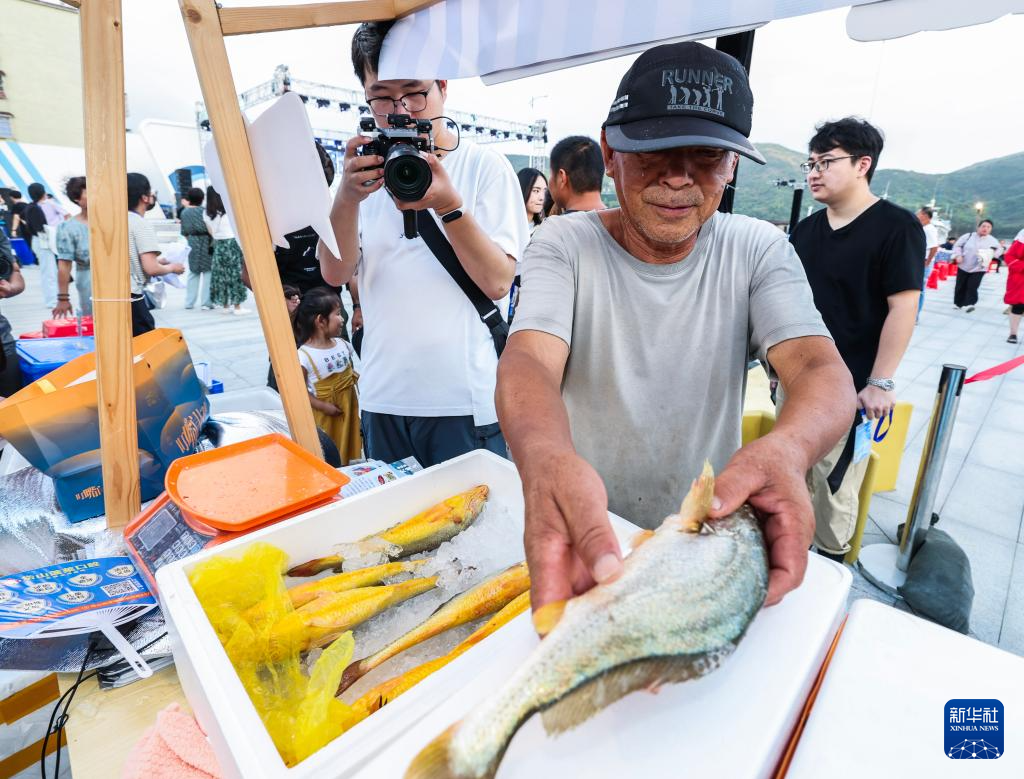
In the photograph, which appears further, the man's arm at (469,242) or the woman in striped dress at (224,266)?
the woman in striped dress at (224,266)

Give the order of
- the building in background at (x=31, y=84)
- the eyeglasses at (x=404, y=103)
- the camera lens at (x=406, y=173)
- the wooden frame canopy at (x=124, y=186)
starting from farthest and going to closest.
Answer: the building in background at (x=31, y=84) < the eyeglasses at (x=404, y=103) < the camera lens at (x=406, y=173) < the wooden frame canopy at (x=124, y=186)

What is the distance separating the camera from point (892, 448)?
374 cm

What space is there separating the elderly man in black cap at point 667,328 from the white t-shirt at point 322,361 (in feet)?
7.26

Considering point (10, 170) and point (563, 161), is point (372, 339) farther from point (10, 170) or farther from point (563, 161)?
point (10, 170)

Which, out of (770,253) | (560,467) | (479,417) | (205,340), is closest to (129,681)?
(560,467)

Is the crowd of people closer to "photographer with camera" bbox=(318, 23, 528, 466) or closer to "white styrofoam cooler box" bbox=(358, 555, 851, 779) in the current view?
"photographer with camera" bbox=(318, 23, 528, 466)

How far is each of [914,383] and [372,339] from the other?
7366 millimetres

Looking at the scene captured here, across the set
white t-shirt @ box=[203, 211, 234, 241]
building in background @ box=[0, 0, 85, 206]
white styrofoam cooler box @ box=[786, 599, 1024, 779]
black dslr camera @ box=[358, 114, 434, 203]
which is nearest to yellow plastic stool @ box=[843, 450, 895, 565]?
white styrofoam cooler box @ box=[786, 599, 1024, 779]

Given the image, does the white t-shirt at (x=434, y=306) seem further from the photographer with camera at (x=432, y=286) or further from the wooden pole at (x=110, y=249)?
the wooden pole at (x=110, y=249)

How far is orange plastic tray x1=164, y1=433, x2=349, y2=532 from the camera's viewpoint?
122 centimetres

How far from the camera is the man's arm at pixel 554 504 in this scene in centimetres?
72

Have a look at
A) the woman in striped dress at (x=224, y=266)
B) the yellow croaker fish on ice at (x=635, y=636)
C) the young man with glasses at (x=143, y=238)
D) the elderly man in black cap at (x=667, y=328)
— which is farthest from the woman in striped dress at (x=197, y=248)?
the yellow croaker fish on ice at (x=635, y=636)

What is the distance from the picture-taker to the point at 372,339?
6.93ft

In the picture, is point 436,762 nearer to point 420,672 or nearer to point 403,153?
point 420,672
